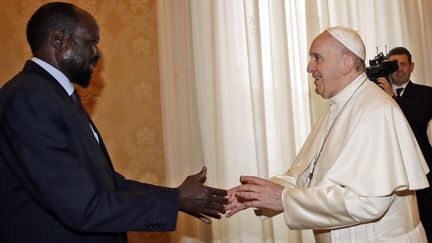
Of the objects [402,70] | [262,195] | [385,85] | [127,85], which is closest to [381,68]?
[385,85]

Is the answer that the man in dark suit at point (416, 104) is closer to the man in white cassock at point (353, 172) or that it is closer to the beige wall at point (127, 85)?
the man in white cassock at point (353, 172)

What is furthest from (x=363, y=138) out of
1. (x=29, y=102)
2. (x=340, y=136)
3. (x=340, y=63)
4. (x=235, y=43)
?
(x=235, y=43)

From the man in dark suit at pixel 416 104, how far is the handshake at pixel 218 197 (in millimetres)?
1595

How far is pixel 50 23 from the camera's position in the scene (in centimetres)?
197

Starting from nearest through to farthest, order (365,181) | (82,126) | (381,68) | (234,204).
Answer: (82,126) → (365,181) → (234,204) → (381,68)

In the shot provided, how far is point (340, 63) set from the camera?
2586 mm

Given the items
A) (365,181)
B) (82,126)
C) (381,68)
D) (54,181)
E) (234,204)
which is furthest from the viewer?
(381,68)

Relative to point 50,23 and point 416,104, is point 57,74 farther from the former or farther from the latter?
point 416,104

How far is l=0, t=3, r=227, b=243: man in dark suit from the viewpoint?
1.74m

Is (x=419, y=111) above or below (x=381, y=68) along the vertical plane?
below

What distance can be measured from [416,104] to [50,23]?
2.88 metres

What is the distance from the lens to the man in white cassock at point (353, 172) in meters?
2.23

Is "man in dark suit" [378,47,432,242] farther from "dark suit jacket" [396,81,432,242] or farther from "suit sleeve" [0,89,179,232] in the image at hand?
"suit sleeve" [0,89,179,232]

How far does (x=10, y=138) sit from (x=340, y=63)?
5.45ft
